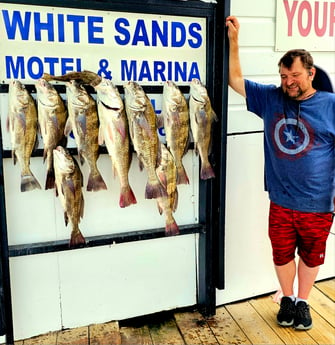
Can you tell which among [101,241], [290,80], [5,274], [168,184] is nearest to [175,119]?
[168,184]

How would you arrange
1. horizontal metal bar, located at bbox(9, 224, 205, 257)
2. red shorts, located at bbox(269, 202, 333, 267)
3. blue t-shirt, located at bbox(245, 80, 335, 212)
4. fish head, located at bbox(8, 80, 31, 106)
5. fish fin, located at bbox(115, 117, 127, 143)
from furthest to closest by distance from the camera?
red shorts, located at bbox(269, 202, 333, 267) → blue t-shirt, located at bbox(245, 80, 335, 212) → horizontal metal bar, located at bbox(9, 224, 205, 257) → fish fin, located at bbox(115, 117, 127, 143) → fish head, located at bbox(8, 80, 31, 106)

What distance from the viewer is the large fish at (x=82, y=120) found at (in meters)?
2.22

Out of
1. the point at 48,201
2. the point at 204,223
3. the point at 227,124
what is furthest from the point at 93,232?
the point at 227,124

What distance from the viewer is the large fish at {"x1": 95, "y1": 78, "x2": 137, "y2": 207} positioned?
2.26 m

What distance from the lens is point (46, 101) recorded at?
221 cm

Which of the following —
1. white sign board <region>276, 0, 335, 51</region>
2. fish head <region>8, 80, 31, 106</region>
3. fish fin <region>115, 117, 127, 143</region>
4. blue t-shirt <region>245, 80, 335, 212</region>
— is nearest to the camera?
fish head <region>8, 80, 31, 106</region>

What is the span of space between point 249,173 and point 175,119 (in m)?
0.91

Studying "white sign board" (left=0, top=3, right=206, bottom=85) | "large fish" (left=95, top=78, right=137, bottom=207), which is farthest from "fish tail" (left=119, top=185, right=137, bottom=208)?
"white sign board" (left=0, top=3, right=206, bottom=85)

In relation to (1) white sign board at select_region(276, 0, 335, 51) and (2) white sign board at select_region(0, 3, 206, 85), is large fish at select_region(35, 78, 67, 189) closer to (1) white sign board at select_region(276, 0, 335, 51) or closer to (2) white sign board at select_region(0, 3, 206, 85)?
(2) white sign board at select_region(0, 3, 206, 85)

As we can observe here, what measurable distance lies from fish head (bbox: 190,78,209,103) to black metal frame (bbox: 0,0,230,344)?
0.63 feet

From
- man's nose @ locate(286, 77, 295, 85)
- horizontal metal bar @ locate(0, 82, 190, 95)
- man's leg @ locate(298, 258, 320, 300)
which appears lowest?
man's leg @ locate(298, 258, 320, 300)

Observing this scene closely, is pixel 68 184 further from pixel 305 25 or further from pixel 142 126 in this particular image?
pixel 305 25

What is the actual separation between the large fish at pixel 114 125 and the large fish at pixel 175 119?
25 centimetres

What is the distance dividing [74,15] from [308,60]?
1362 millimetres
